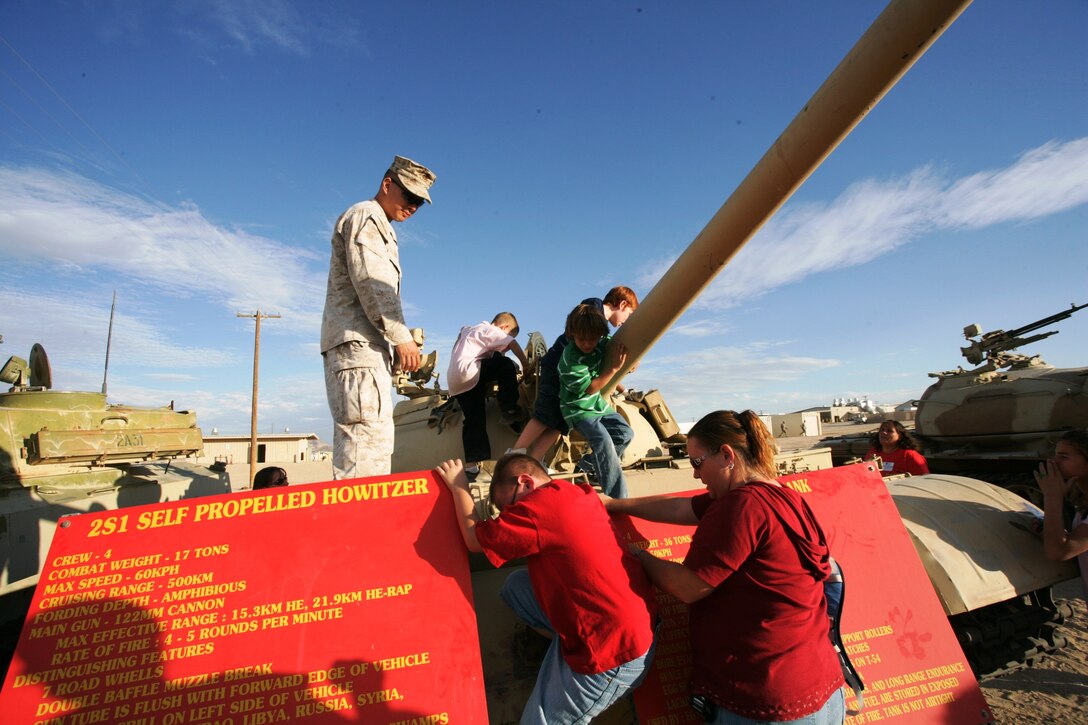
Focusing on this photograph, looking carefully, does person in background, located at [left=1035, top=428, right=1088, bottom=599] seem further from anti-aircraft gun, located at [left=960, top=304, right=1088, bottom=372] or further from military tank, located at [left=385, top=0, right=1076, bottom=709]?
anti-aircraft gun, located at [left=960, top=304, right=1088, bottom=372]

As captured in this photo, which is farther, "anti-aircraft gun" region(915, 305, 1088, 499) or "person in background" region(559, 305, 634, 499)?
"anti-aircraft gun" region(915, 305, 1088, 499)

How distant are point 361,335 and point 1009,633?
4.11 metres

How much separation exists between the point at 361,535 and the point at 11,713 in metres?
1.13

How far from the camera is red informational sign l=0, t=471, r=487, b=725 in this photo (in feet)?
6.52

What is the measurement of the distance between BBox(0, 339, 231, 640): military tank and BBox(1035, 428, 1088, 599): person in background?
632cm

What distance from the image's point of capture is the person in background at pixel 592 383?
3.59 m

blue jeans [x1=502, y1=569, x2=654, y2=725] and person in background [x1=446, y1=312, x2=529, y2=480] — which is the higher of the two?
person in background [x1=446, y1=312, x2=529, y2=480]

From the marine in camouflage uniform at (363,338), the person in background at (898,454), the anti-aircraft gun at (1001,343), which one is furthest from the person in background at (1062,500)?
the anti-aircraft gun at (1001,343)

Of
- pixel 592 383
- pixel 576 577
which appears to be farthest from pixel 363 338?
pixel 576 577

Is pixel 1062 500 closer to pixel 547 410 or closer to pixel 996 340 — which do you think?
pixel 547 410

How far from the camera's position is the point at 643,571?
2436 mm

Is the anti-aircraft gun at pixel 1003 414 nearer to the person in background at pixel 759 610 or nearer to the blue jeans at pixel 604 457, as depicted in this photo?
the blue jeans at pixel 604 457

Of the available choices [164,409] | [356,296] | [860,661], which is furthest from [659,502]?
[164,409]

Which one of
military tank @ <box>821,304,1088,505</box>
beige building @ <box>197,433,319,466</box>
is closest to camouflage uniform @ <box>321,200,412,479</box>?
military tank @ <box>821,304,1088,505</box>
